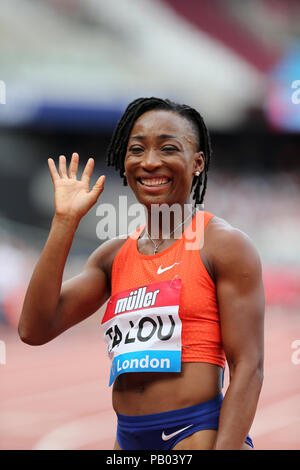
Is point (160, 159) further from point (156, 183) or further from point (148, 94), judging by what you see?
point (148, 94)

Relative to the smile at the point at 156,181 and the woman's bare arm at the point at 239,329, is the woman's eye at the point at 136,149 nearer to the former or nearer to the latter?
the smile at the point at 156,181

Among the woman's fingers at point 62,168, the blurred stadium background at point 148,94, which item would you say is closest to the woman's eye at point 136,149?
the woman's fingers at point 62,168

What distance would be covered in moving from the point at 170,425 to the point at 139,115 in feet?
3.17

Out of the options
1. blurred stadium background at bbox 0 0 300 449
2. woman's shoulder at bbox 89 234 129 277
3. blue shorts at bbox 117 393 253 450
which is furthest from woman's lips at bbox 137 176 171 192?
blurred stadium background at bbox 0 0 300 449

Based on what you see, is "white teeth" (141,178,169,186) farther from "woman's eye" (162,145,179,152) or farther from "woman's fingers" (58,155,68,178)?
"woman's fingers" (58,155,68,178)

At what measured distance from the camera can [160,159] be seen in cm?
178

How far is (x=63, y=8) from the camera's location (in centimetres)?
1077

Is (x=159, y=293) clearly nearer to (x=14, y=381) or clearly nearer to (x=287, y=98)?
(x=14, y=381)

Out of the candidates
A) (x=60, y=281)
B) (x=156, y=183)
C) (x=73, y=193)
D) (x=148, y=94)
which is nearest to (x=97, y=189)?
(x=73, y=193)

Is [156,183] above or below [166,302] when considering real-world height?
above

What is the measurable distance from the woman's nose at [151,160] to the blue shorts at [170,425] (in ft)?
2.30

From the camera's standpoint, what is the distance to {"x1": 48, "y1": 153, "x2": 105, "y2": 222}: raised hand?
1771 millimetres
